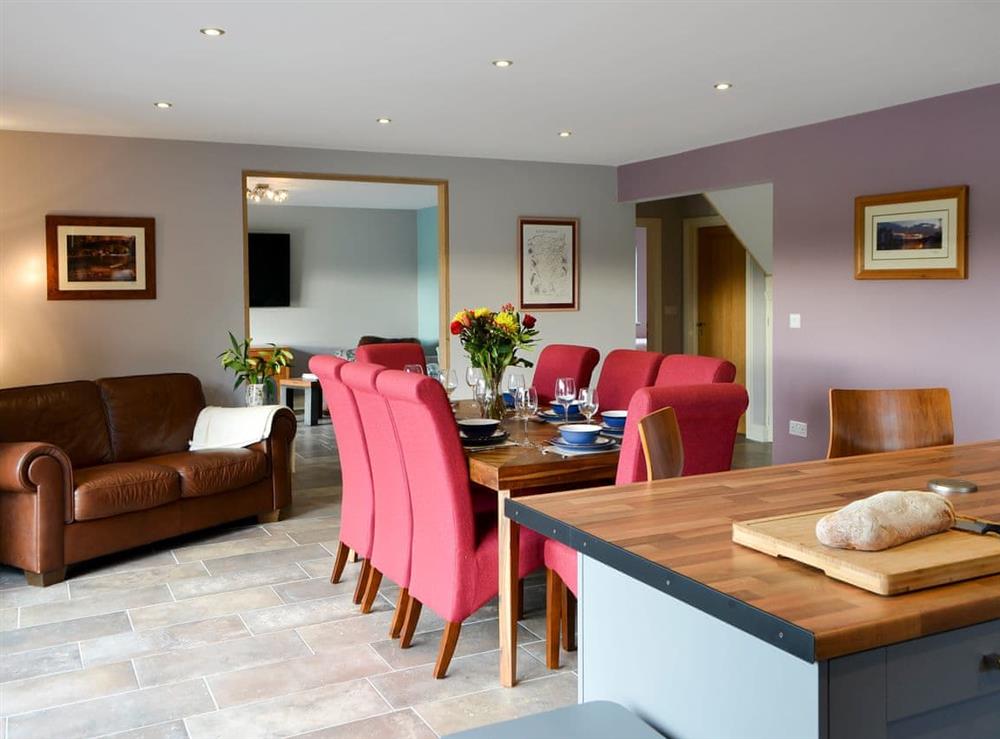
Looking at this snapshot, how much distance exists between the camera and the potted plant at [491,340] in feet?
13.4

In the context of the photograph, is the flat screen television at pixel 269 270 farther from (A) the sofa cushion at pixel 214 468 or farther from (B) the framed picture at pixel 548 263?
(A) the sofa cushion at pixel 214 468

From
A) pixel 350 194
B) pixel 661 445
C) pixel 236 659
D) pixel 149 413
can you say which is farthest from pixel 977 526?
pixel 350 194

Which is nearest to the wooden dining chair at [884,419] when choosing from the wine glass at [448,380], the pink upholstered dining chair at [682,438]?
the pink upholstered dining chair at [682,438]

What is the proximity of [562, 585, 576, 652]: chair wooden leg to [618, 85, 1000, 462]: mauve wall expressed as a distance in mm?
2919

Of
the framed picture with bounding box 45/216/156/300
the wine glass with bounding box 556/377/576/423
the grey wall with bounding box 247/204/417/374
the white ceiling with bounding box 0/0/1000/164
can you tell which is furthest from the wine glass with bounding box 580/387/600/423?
the grey wall with bounding box 247/204/417/374

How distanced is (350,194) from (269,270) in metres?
1.45

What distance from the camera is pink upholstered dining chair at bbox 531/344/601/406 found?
520 cm

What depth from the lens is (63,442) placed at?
16.8ft

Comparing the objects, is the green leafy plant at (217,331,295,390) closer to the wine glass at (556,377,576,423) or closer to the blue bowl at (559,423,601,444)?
the wine glass at (556,377,576,423)

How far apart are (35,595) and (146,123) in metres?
2.92

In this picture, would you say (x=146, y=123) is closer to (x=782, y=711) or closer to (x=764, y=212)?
(x=764, y=212)

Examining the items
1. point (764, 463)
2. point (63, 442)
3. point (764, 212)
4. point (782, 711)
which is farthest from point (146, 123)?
point (782, 711)

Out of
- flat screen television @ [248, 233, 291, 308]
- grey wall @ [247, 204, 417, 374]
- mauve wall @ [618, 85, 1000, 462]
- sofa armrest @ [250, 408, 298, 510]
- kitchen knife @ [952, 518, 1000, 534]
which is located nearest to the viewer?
kitchen knife @ [952, 518, 1000, 534]

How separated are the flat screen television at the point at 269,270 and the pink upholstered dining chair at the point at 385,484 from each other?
7462 mm
